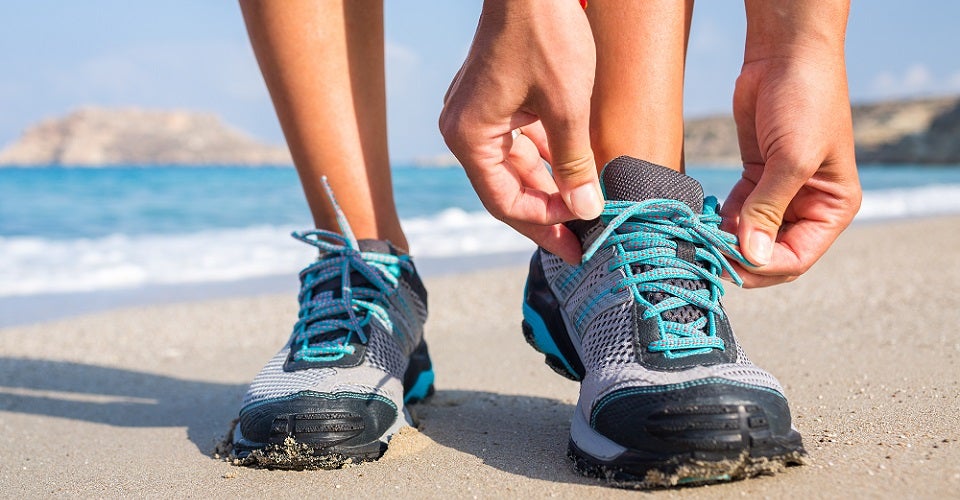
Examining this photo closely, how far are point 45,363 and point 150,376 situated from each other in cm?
44

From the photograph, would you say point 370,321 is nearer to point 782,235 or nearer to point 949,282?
point 782,235

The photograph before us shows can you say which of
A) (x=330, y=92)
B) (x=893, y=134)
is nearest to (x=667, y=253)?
(x=330, y=92)

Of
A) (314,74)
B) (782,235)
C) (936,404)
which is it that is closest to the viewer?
(782,235)

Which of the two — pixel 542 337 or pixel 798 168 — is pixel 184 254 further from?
pixel 798 168

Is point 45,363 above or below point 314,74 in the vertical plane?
below

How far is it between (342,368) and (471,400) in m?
0.50

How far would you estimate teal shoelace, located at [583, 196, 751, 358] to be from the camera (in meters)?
A: 1.27

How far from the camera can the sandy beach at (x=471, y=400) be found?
3.86ft

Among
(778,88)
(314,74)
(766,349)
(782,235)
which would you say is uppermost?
(778,88)

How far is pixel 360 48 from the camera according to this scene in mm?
1653

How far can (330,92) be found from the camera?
63.2 inches

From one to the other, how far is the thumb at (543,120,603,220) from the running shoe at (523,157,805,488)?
0.54 feet

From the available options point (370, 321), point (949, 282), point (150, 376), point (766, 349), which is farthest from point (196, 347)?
point (949, 282)

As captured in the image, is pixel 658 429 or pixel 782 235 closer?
pixel 658 429
